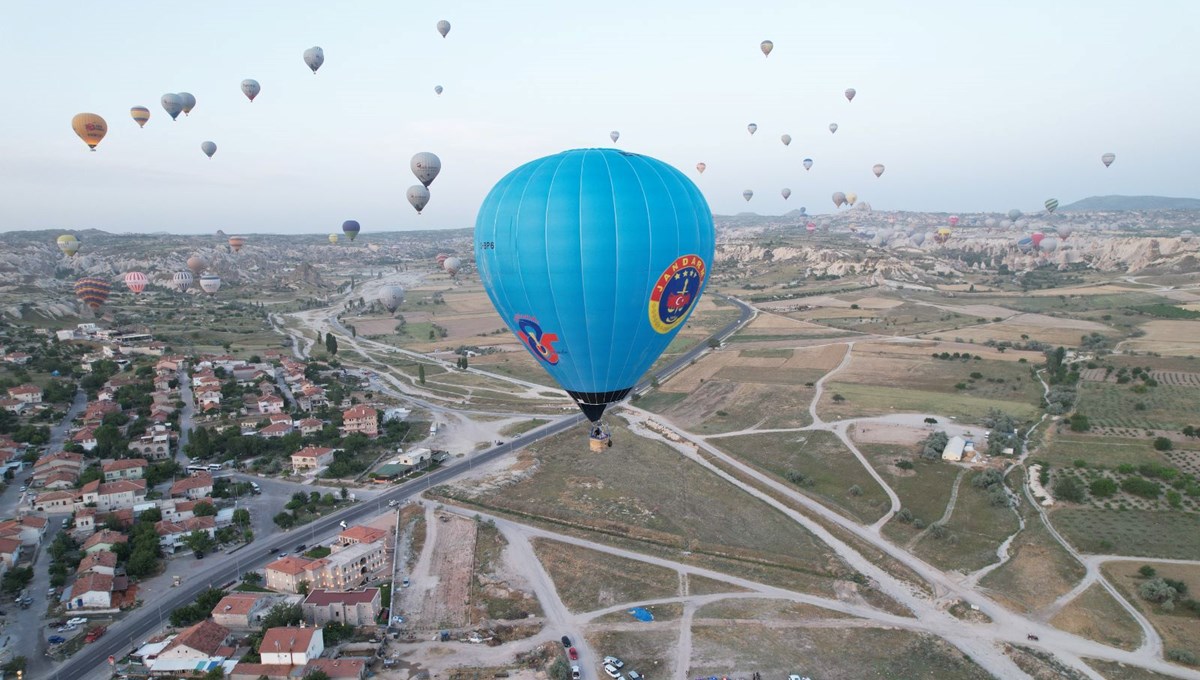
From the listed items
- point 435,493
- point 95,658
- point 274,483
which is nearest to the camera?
point 95,658

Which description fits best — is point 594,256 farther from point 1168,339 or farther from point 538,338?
point 1168,339

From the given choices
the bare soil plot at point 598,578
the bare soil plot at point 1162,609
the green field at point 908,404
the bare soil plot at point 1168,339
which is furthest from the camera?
the bare soil plot at point 1168,339

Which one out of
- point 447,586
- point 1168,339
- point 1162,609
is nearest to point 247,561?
point 447,586

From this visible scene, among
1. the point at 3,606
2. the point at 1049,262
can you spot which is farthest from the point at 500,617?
the point at 1049,262

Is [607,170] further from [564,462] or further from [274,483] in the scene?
[274,483]

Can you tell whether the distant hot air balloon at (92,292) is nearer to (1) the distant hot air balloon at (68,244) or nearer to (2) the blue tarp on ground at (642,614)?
(1) the distant hot air balloon at (68,244)

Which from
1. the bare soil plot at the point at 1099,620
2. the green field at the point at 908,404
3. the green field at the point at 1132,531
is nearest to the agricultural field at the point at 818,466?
the green field at the point at 908,404

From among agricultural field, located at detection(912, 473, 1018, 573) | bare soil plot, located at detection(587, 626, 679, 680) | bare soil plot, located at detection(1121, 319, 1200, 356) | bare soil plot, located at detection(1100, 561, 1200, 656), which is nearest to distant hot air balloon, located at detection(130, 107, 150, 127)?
bare soil plot, located at detection(587, 626, 679, 680)

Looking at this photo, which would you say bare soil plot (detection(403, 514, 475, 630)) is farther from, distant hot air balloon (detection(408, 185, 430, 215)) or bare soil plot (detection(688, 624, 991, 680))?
distant hot air balloon (detection(408, 185, 430, 215))
